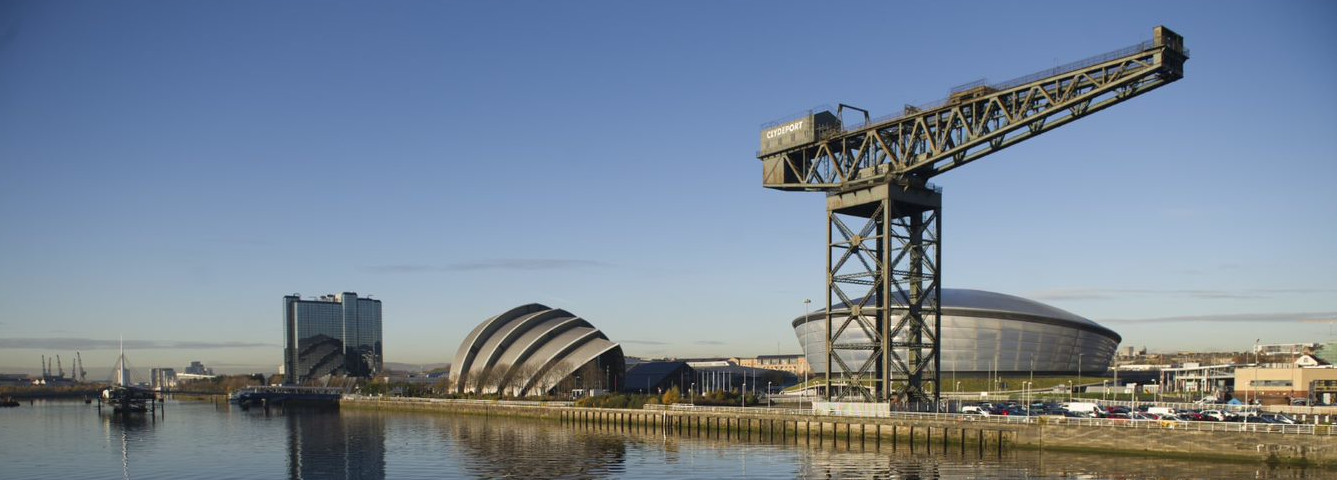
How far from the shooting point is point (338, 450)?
3270 inches

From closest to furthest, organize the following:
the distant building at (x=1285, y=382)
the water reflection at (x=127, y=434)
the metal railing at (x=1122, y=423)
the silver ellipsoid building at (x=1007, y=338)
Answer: the metal railing at (x=1122, y=423)
the water reflection at (x=127, y=434)
the distant building at (x=1285, y=382)
the silver ellipsoid building at (x=1007, y=338)

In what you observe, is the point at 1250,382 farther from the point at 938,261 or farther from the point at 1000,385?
the point at 938,261

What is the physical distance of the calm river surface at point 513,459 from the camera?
190ft

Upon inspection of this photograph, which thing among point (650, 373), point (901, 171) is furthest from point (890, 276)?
point (650, 373)

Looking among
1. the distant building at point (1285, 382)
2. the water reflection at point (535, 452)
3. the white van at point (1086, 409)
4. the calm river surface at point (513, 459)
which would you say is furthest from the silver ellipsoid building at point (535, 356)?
the distant building at point (1285, 382)

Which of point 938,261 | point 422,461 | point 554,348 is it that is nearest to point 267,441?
point 422,461

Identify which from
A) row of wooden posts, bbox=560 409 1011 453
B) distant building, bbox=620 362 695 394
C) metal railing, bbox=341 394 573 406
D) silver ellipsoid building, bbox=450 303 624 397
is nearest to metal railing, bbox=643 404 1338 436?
row of wooden posts, bbox=560 409 1011 453

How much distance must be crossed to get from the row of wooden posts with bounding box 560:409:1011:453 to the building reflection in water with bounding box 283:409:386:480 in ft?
81.7

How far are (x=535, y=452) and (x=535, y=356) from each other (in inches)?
3724

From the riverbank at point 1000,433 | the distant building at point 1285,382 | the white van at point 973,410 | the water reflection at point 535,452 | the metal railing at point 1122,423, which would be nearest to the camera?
the riverbank at point 1000,433

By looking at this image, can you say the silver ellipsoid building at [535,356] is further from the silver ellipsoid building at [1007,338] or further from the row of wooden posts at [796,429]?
the row of wooden posts at [796,429]

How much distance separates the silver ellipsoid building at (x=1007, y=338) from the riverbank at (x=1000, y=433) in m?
56.4

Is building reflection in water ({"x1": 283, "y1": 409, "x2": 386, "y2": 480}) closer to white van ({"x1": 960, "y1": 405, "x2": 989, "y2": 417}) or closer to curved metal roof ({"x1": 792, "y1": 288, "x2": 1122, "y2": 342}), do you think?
white van ({"x1": 960, "y1": 405, "x2": 989, "y2": 417})

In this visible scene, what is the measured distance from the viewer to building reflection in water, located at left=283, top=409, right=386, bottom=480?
6500 centimetres
